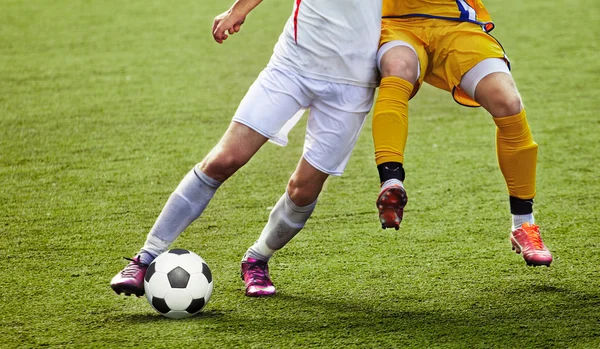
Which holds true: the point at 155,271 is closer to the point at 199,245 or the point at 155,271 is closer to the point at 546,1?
the point at 199,245

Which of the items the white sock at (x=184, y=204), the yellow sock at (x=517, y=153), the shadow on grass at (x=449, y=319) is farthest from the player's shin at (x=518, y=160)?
the white sock at (x=184, y=204)

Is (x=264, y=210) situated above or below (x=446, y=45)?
below

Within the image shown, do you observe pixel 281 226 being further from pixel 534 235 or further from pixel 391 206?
pixel 534 235

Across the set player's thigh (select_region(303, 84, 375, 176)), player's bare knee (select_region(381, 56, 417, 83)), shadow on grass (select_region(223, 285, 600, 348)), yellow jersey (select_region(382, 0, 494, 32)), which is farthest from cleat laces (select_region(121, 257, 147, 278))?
yellow jersey (select_region(382, 0, 494, 32))

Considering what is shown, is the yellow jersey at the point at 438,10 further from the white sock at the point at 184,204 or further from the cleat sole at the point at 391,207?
the white sock at the point at 184,204

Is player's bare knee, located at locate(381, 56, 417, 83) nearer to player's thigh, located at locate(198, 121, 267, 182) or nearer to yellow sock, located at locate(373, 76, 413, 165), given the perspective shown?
yellow sock, located at locate(373, 76, 413, 165)

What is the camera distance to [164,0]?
31.9ft

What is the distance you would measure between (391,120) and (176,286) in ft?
3.15

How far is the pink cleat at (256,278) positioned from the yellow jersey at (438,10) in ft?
3.62

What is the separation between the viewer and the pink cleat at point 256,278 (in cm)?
339

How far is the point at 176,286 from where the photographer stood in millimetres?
3100

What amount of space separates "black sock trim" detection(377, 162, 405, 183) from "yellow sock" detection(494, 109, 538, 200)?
0.47 meters

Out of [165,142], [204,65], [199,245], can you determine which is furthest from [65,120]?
[199,245]

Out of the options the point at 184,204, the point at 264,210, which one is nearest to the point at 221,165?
the point at 184,204
